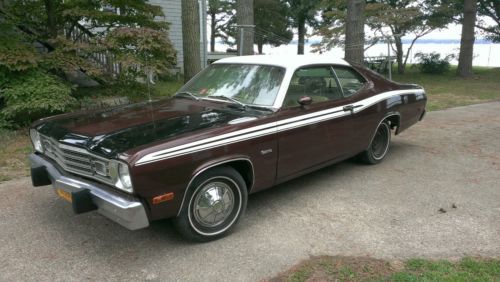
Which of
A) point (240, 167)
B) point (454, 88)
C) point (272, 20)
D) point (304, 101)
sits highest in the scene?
point (272, 20)

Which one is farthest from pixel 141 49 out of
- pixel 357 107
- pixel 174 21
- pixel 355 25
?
pixel 174 21

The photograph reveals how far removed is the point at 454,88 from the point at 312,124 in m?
13.0

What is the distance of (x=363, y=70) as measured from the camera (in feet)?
19.5

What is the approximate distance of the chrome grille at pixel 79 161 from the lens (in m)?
3.40

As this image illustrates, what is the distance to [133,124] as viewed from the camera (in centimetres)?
391

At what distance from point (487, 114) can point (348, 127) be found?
6.64 meters

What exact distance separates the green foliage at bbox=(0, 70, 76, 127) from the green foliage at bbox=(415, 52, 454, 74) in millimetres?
18663

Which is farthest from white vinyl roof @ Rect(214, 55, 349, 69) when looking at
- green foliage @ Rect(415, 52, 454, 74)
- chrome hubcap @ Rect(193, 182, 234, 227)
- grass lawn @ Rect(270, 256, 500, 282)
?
green foliage @ Rect(415, 52, 454, 74)

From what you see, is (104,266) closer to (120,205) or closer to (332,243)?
(120,205)

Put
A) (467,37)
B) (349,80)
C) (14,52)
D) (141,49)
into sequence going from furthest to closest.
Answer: (467,37) < (141,49) < (14,52) < (349,80)

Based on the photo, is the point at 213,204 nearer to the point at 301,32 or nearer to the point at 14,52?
the point at 14,52

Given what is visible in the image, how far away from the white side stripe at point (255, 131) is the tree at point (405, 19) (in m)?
14.6

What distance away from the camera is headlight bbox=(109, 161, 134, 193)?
10.5ft

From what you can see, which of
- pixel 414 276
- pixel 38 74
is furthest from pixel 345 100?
pixel 38 74
